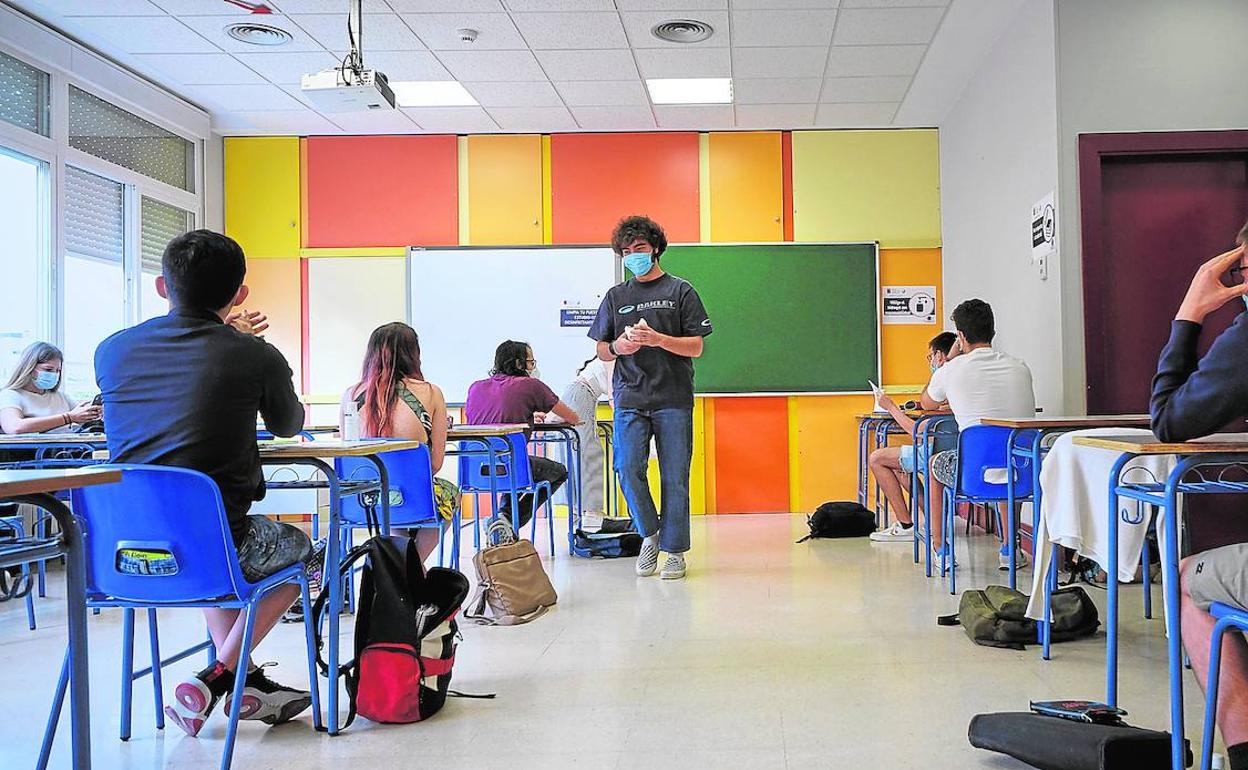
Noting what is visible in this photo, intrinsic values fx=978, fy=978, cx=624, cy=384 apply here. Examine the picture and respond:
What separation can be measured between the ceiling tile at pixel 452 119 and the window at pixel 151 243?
176 cm

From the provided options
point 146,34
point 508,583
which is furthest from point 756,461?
point 146,34

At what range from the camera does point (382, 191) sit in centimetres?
733

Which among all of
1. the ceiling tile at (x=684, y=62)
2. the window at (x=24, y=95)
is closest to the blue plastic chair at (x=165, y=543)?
the window at (x=24, y=95)

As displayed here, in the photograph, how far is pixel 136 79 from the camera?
6.12 metres

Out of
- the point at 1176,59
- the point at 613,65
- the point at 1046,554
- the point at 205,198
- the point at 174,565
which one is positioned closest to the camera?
the point at 174,565

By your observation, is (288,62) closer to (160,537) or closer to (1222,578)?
(160,537)

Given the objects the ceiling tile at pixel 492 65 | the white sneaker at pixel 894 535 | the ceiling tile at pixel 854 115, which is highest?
→ the ceiling tile at pixel 492 65

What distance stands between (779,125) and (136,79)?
14.2 feet

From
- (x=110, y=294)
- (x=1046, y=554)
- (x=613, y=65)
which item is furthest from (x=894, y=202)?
(x=110, y=294)

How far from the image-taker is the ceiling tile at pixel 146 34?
5.20 m

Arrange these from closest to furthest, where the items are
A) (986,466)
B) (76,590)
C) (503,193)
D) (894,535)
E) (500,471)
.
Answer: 1. (76,590)
2. (986,466)
3. (500,471)
4. (894,535)
5. (503,193)

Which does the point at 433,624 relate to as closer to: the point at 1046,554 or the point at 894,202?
the point at 1046,554

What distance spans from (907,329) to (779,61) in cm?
235

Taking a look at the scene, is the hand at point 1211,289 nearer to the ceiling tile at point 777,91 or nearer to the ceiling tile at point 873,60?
the ceiling tile at point 873,60
